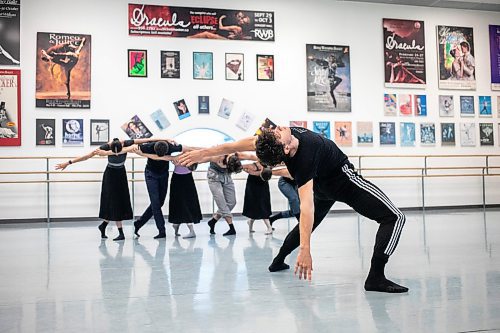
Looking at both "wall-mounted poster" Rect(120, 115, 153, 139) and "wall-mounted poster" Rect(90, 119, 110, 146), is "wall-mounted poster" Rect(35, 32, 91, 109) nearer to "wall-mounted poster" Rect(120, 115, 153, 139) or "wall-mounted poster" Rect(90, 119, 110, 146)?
"wall-mounted poster" Rect(90, 119, 110, 146)

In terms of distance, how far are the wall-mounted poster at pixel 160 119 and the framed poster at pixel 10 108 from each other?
7.56 feet

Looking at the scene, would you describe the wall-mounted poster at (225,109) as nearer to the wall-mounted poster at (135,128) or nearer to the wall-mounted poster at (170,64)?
the wall-mounted poster at (170,64)

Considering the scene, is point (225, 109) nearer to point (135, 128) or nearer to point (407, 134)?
point (135, 128)

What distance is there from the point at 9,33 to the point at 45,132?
5.95 ft

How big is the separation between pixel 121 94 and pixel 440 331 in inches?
306

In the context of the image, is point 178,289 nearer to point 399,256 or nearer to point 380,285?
point 380,285

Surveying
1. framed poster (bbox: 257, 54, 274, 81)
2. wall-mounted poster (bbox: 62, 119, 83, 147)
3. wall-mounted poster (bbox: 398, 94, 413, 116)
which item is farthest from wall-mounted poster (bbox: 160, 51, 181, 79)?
wall-mounted poster (bbox: 398, 94, 413, 116)

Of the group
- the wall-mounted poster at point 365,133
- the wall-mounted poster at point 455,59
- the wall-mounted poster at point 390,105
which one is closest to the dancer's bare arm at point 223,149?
the wall-mounted poster at point 365,133

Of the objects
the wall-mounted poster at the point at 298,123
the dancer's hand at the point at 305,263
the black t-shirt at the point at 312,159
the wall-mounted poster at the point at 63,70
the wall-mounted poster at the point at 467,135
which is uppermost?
the wall-mounted poster at the point at 63,70

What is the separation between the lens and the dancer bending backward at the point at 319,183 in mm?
2400

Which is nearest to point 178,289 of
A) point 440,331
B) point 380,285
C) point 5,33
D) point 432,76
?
point 380,285

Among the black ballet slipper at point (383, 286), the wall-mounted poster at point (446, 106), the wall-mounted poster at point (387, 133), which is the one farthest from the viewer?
the wall-mounted poster at point (446, 106)

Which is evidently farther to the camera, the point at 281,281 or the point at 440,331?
the point at 281,281

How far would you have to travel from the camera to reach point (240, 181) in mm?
9320
